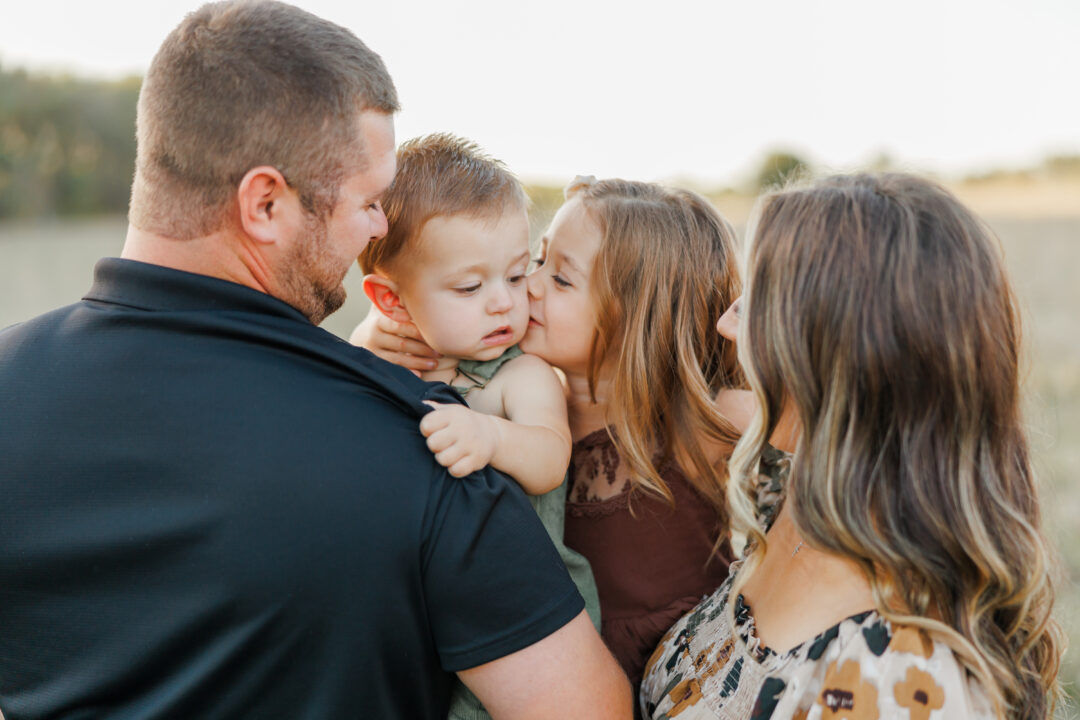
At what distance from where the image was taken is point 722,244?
277 cm

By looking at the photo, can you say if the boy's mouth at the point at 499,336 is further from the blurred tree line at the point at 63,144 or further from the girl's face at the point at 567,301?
the blurred tree line at the point at 63,144

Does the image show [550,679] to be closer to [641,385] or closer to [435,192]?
[641,385]

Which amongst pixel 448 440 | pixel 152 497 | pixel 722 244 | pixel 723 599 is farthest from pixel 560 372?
pixel 152 497

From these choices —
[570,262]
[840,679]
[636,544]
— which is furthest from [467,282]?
[840,679]

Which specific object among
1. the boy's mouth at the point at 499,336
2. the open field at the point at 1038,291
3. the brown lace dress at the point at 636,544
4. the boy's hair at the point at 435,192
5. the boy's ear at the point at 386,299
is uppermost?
the boy's hair at the point at 435,192

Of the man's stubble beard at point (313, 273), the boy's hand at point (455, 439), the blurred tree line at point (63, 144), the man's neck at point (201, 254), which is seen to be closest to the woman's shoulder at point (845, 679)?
the boy's hand at point (455, 439)

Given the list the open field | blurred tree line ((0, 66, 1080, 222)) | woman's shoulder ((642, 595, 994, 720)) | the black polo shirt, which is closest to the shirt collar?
the black polo shirt

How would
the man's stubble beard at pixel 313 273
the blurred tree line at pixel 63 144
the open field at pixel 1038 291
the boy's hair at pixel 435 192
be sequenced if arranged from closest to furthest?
1. the man's stubble beard at pixel 313 273
2. the boy's hair at pixel 435 192
3. the open field at pixel 1038 291
4. the blurred tree line at pixel 63 144

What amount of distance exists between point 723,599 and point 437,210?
4.04 feet

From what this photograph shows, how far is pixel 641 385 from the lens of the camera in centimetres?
262

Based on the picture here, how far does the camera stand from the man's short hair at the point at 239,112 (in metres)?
1.85

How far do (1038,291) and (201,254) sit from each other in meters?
13.8

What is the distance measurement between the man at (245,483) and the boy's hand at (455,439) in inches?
1.0

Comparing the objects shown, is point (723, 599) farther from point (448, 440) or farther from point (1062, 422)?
point (1062, 422)
